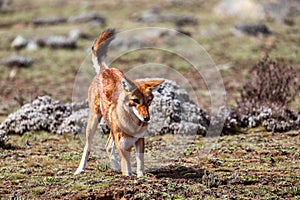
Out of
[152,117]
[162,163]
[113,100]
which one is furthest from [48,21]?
[113,100]

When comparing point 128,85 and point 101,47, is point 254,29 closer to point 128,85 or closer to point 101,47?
point 101,47

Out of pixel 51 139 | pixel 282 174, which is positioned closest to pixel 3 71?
pixel 51 139

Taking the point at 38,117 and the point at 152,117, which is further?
the point at 38,117

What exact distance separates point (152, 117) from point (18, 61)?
12.5 m

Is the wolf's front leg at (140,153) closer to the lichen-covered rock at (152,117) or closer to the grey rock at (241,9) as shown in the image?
the lichen-covered rock at (152,117)

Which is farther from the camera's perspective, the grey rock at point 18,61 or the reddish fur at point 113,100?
the grey rock at point 18,61

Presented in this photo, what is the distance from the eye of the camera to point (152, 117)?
1277 centimetres

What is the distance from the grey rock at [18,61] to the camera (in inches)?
929

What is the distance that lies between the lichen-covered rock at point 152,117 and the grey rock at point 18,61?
10.2 m

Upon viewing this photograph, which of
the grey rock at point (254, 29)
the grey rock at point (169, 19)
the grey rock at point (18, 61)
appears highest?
the grey rock at point (169, 19)

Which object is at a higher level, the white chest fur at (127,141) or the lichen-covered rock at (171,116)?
the lichen-covered rock at (171,116)

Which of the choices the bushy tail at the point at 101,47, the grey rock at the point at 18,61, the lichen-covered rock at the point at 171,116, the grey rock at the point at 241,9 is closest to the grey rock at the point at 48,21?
the grey rock at the point at 18,61

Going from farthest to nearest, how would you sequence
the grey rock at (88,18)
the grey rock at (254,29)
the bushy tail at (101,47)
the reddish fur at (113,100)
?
the grey rock at (88,18) → the grey rock at (254,29) → the bushy tail at (101,47) → the reddish fur at (113,100)

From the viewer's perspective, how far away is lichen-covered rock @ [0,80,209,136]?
41.7 feet
